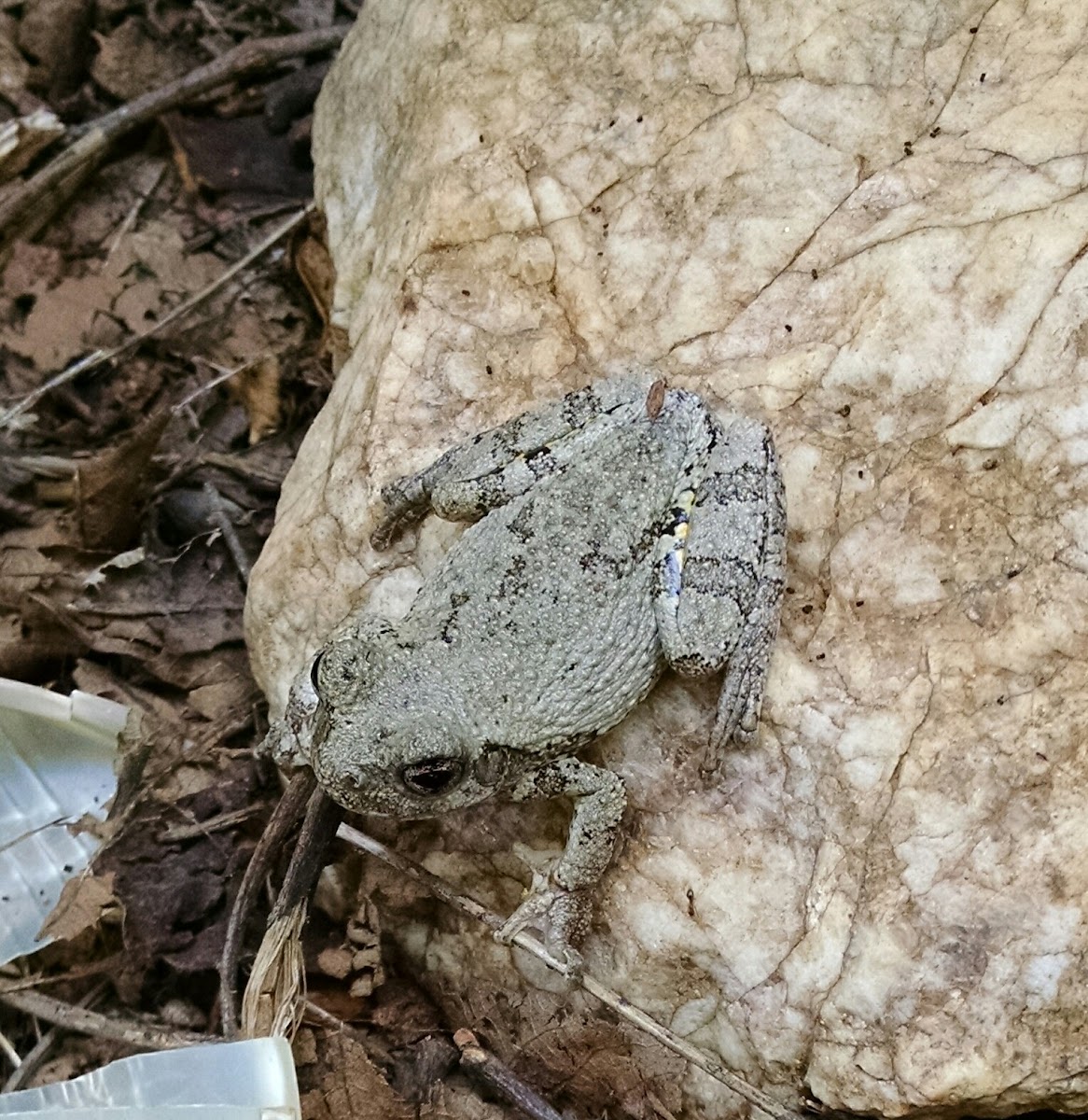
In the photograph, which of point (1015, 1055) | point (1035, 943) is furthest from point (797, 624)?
point (1015, 1055)

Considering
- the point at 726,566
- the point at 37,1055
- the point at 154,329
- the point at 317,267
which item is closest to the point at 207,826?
the point at 37,1055

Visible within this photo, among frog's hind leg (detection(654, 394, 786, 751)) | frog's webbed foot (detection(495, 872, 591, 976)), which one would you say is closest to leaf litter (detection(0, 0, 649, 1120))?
frog's webbed foot (detection(495, 872, 591, 976))

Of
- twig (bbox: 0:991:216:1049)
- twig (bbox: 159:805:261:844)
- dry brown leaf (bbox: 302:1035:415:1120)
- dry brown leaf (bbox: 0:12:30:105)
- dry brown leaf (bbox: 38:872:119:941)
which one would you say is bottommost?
dry brown leaf (bbox: 302:1035:415:1120)

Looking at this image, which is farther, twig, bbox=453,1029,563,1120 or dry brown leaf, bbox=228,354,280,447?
dry brown leaf, bbox=228,354,280,447

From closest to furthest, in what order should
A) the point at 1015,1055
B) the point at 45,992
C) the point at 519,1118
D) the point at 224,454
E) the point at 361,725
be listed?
the point at 1015,1055, the point at 361,725, the point at 519,1118, the point at 45,992, the point at 224,454

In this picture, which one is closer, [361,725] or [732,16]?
[361,725]

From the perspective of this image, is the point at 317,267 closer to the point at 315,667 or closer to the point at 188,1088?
the point at 315,667

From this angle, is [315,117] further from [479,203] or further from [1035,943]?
[1035,943]

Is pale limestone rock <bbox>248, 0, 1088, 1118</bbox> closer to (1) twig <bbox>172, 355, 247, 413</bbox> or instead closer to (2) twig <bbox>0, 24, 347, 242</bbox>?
(1) twig <bbox>172, 355, 247, 413</bbox>
